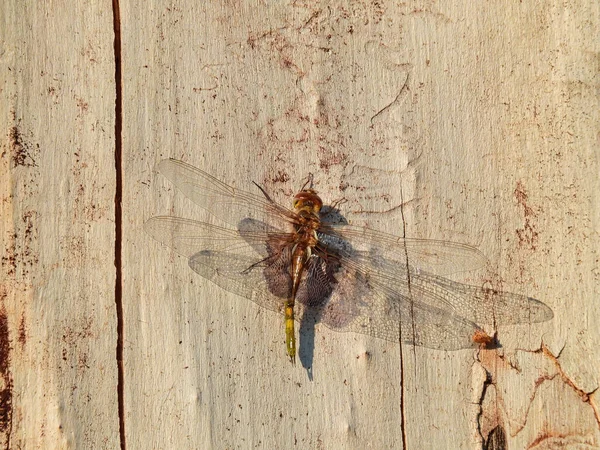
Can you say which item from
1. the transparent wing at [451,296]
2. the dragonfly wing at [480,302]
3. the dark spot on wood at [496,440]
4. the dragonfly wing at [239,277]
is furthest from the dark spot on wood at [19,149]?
the dark spot on wood at [496,440]

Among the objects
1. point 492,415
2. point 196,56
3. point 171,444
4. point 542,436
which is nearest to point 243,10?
point 196,56

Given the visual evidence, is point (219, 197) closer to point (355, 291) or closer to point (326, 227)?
point (326, 227)

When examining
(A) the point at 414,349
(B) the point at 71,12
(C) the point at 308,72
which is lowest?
(A) the point at 414,349

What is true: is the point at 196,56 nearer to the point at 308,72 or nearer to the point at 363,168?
the point at 308,72

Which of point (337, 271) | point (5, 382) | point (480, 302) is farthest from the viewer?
point (337, 271)

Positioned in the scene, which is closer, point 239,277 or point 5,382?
point 5,382

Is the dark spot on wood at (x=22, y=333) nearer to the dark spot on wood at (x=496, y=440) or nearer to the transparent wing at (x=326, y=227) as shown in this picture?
the transparent wing at (x=326, y=227)

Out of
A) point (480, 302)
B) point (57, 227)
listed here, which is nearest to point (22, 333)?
point (57, 227)
